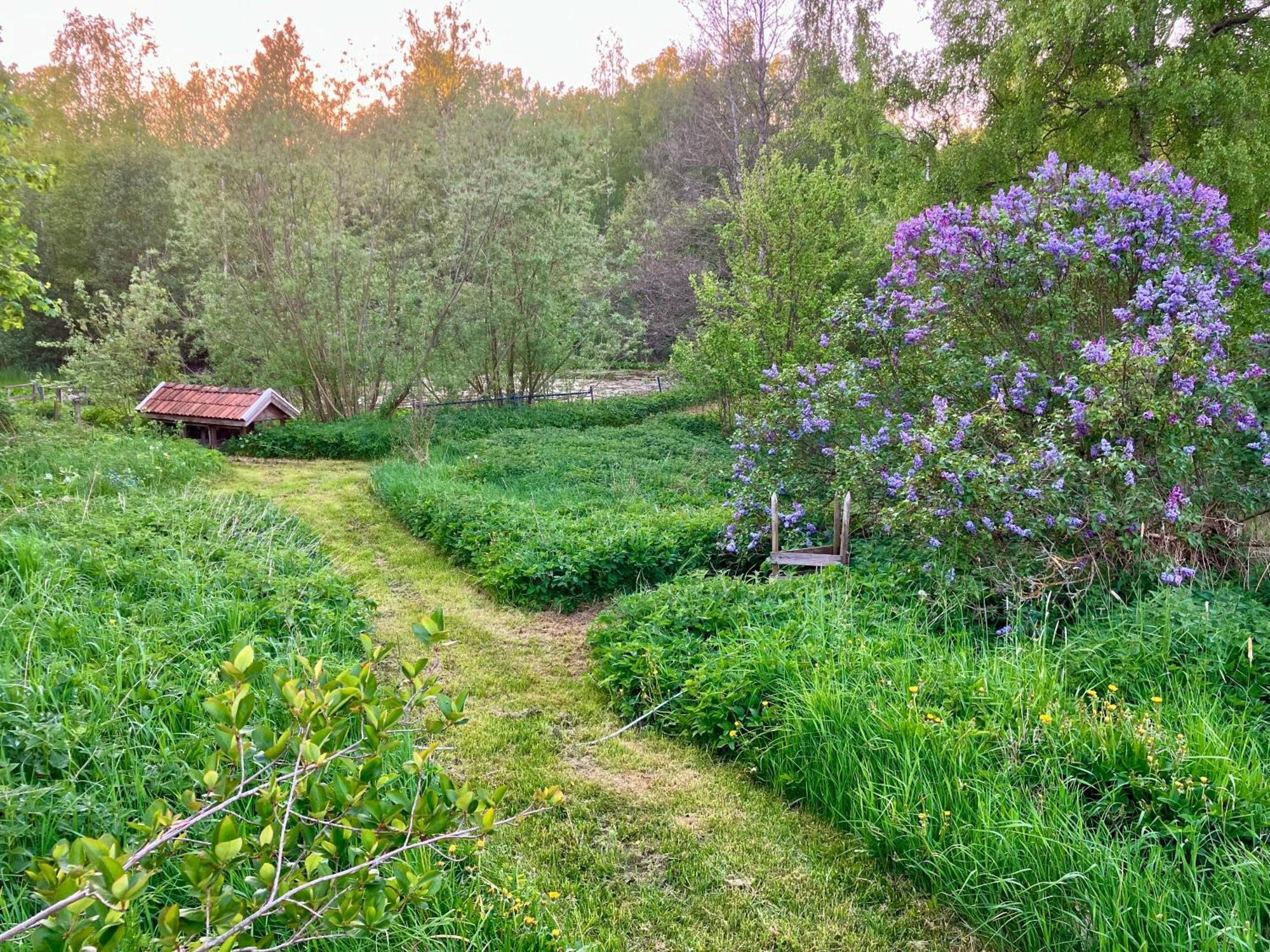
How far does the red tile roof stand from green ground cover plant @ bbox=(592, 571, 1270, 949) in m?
11.1

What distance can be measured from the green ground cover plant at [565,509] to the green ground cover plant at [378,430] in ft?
4.69

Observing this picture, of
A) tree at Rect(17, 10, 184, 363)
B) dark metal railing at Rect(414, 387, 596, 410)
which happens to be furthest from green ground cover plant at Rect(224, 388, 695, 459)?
tree at Rect(17, 10, 184, 363)

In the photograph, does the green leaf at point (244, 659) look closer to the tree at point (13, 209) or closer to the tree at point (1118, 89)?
the tree at point (13, 209)

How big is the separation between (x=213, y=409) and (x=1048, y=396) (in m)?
13.2

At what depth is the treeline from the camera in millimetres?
9992

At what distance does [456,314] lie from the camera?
14.6 meters

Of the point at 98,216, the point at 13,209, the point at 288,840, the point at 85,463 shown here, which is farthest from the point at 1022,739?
the point at 98,216

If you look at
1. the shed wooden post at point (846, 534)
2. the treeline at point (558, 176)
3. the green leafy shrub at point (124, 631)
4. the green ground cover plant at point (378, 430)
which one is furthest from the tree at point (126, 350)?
the shed wooden post at point (846, 534)

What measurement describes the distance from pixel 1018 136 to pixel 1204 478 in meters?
9.05

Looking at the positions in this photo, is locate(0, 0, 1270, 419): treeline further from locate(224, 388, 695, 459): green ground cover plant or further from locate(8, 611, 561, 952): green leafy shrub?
locate(8, 611, 561, 952): green leafy shrub

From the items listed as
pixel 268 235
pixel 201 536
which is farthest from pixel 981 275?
pixel 268 235

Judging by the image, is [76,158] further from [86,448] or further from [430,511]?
[430,511]

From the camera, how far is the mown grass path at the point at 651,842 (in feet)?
8.26

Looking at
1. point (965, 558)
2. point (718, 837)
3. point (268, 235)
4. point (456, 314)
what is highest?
point (268, 235)
